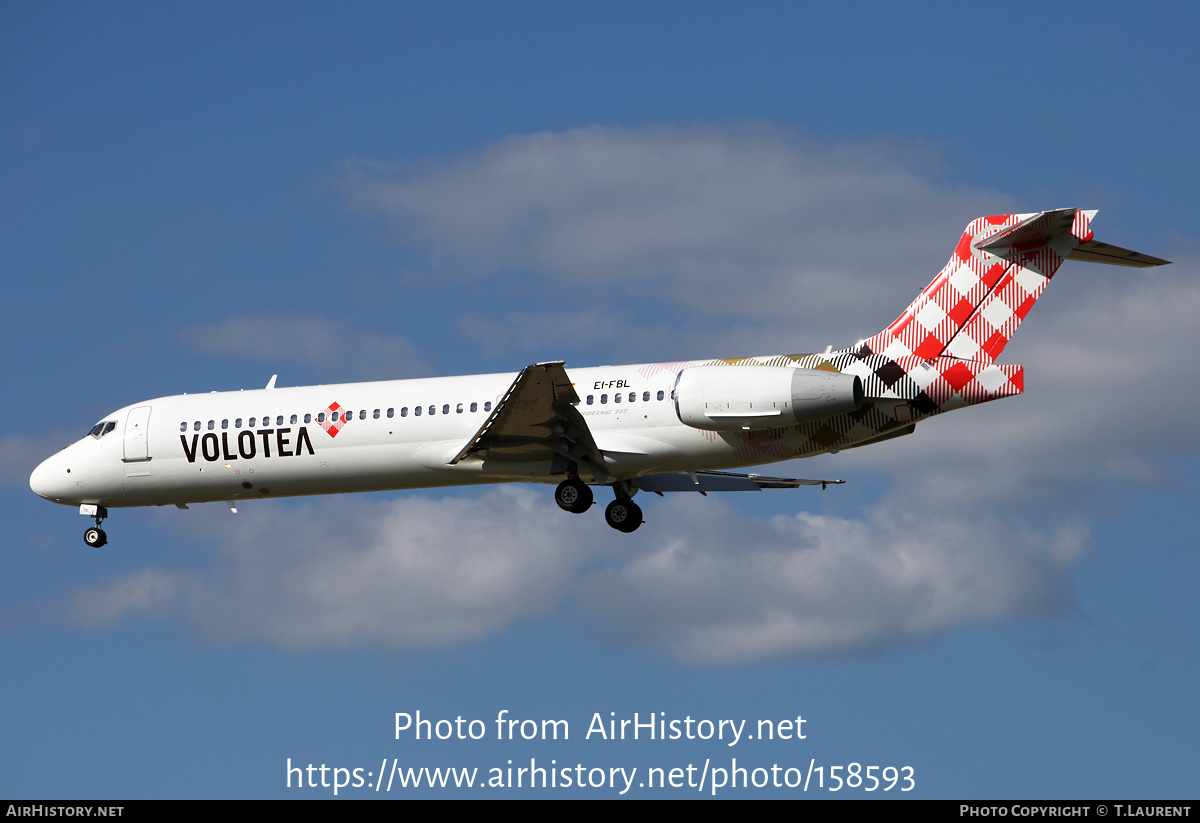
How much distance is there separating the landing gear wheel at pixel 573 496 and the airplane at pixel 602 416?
0.13 ft

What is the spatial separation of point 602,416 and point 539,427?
1.33 m

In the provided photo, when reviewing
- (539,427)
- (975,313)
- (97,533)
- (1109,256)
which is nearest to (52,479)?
(97,533)

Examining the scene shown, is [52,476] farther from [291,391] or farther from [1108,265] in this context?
[1108,265]

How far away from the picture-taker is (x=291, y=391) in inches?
1289

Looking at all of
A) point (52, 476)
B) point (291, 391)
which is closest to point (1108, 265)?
point (291, 391)

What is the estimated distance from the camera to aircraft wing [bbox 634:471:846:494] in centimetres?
3450

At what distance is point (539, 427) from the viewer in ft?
97.3

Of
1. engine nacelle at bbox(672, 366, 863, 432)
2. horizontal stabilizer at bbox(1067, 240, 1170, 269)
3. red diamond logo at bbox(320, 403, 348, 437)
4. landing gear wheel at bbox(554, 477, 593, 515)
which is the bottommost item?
landing gear wheel at bbox(554, 477, 593, 515)

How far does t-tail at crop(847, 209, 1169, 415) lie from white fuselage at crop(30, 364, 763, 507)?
3.64 m

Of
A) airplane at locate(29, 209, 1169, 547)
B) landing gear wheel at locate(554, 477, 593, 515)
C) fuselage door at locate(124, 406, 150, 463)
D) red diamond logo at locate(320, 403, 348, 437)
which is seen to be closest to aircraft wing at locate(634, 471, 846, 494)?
airplane at locate(29, 209, 1169, 547)

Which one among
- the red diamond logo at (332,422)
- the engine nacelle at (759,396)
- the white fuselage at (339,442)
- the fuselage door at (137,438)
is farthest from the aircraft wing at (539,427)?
the fuselage door at (137,438)

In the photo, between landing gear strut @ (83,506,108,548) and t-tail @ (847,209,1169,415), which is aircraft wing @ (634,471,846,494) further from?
landing gear strut @ (83,506,108,548)

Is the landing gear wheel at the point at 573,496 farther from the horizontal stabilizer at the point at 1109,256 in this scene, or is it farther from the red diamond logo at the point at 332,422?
the horizontal stabilizer at the point at 1109,256
